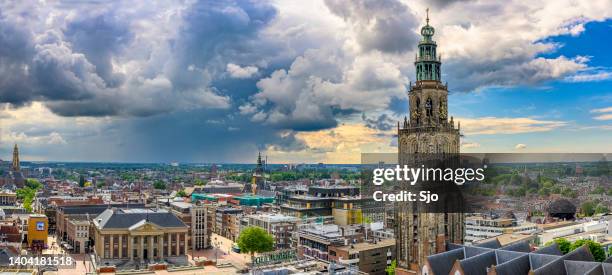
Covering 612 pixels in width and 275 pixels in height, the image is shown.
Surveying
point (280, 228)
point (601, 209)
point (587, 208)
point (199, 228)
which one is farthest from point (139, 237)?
point (601, 209)

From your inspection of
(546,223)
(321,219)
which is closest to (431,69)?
→ (321,219)

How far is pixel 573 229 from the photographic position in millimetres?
Answer: 132125

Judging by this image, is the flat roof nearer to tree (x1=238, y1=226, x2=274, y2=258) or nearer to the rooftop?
tree (x1=238, y1=226, x2=274, y2=258)

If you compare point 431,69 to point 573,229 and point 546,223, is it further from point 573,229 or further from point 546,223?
point 546,223

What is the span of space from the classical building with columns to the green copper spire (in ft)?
237

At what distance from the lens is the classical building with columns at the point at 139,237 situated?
121500 millimetres

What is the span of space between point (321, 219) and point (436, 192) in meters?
72.7

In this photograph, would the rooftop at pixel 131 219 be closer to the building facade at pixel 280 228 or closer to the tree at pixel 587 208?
the building facade at pixel 280 228

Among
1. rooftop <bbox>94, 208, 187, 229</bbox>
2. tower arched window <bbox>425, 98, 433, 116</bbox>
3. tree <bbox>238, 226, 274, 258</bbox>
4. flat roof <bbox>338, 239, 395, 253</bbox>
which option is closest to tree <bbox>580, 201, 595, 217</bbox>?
flat roof <bbox>338, 239, 395, 253</bbox>

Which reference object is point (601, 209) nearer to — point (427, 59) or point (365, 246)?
point (365, 246)

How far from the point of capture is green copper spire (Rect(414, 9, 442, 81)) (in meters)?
77.5

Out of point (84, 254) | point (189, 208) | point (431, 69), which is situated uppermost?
point (431, 69)

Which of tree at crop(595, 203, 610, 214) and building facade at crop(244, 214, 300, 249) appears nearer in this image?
building facade at crop(244, 214, 300, 249)

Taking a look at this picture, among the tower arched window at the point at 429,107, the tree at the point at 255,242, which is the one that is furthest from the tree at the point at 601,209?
the tower arched window at the point at 429,107
